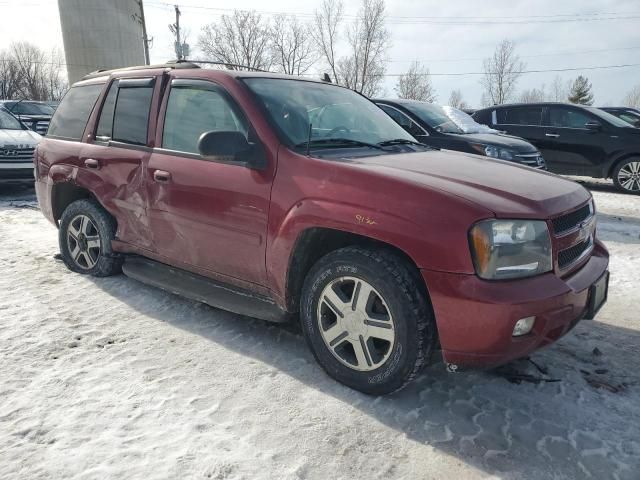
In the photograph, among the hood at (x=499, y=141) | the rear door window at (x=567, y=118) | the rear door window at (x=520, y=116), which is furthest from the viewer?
the rear door window at (x=520, y=116)

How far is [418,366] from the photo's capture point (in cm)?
248

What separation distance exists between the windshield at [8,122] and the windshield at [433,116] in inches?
304

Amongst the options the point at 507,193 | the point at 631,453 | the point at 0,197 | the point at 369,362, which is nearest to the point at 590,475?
the point at 631,453

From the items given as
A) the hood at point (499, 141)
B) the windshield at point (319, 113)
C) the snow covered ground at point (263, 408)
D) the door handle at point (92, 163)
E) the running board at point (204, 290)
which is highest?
the windshield at point (319, 113)

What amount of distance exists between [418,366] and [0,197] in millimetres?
9099

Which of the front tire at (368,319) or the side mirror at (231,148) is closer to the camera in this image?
the front tire at (368,319)

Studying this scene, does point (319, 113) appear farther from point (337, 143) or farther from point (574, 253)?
point (574, 253)

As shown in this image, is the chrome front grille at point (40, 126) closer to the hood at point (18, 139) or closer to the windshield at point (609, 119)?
the hood at point (18, 139)

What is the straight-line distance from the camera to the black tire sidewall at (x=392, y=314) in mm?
2428

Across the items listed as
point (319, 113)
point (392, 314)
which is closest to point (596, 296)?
point (392, 314)

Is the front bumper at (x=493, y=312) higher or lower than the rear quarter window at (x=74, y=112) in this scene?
lower

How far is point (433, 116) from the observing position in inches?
308

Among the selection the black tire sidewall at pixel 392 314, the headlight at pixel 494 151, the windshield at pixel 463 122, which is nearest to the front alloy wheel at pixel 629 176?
the windshield at pixel 463 122

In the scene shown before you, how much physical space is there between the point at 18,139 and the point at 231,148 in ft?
26.0
